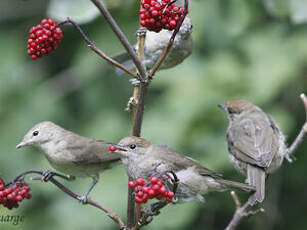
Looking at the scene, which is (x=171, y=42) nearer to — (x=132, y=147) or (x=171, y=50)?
(x=132, y=147)

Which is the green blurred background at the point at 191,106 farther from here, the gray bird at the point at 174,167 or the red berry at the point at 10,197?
the red berry at the point at 10,197

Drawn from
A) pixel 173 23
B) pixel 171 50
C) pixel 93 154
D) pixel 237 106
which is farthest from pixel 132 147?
pixel 237 106

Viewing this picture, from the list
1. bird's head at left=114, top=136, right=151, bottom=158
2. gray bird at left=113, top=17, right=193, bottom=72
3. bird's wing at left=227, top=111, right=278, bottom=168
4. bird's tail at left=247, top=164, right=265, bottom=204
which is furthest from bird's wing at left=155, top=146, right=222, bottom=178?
gray bird at left=113, top=17, right=193, bottom=72

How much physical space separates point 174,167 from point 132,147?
0.35 m

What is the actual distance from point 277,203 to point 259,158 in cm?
205

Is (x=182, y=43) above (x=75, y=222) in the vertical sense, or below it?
above

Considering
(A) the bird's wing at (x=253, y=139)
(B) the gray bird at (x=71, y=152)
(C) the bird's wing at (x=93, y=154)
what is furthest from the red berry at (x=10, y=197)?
(A) the bird's wing at (x=253, y=139)

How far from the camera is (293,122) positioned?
600 centimetres

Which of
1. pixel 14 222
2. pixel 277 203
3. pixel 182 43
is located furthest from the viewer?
pixel 277 203

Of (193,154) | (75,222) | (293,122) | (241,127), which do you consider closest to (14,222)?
(75,222)

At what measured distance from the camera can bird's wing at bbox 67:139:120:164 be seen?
4.47m

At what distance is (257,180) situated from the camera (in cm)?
452

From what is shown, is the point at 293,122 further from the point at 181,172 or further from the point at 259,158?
the point at 181,172

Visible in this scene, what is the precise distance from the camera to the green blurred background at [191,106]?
572 centimetres
